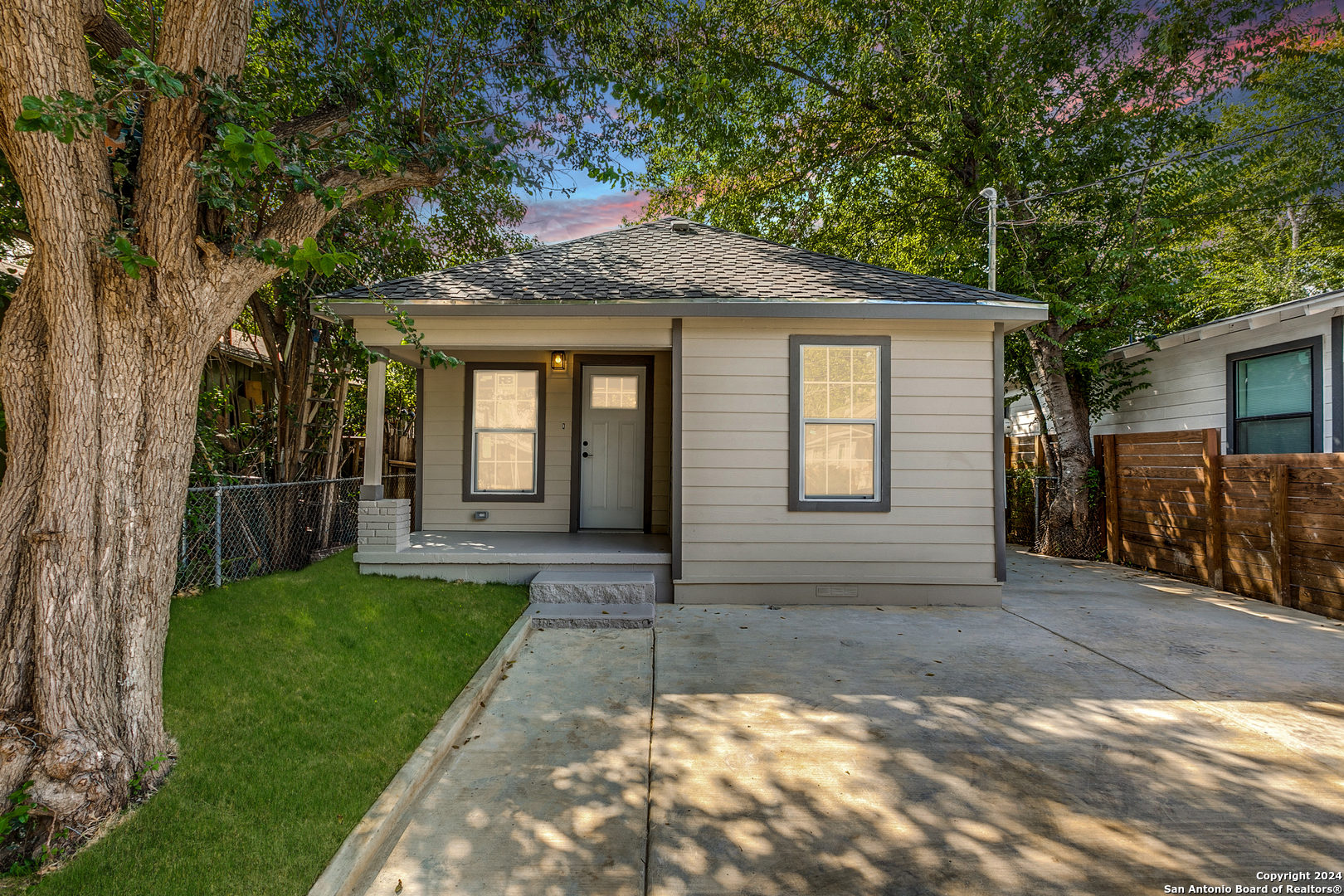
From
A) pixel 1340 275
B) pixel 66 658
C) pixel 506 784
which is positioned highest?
pixel 1340 275

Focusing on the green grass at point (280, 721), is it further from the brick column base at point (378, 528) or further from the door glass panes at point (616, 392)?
the door glass panes at point (616, 392)

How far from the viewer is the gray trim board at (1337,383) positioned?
5977 mm

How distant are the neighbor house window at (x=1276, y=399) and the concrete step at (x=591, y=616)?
282 inches

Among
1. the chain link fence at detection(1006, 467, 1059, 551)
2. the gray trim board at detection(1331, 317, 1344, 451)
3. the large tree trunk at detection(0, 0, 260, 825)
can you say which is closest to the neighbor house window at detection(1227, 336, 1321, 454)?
the gray trim board at detection(1331, 317, 1344, 451)

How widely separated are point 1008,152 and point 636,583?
7.80m

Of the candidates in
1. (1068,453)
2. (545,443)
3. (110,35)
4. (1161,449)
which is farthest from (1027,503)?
(110,35)

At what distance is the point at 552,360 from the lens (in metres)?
7.26

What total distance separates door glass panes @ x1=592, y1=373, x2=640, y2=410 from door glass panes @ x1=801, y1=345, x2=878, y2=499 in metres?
2.37

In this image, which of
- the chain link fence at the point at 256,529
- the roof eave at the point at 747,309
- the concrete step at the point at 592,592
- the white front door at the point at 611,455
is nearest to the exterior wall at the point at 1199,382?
the roof eave at the point at 747,309

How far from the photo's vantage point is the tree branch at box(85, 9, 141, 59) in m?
2.79

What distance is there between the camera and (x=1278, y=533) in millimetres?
5656

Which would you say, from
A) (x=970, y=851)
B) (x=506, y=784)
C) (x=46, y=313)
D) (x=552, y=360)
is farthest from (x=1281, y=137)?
(x=46, y=313)

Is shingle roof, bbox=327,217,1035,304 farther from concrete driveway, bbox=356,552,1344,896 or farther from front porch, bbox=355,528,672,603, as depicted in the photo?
concrete driveway, bbox=356,552,1344,896

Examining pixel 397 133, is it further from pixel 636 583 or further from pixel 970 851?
pixel 970 851
